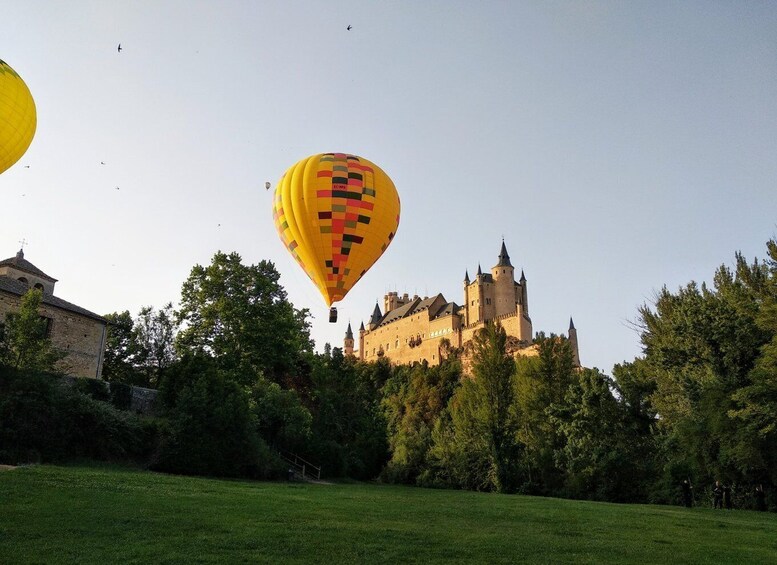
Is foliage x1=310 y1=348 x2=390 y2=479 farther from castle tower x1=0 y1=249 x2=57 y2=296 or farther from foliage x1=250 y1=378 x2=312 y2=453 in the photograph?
castle tower x1=0 y1=249 x2=57 y2=296

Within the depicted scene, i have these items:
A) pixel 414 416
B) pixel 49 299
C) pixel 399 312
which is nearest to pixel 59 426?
pixel 49 299

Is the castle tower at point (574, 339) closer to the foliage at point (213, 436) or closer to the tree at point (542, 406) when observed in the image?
the tree at point (542, 406)

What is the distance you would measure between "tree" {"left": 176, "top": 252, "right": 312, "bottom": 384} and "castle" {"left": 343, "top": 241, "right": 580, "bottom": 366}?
54.2 metres

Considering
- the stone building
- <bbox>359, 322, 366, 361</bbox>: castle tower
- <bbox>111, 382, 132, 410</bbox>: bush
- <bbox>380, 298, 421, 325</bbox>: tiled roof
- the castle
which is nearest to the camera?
<bbox>111, 382, 132, 410</bbox>: bush

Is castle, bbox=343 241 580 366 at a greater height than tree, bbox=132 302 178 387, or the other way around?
castle, bbox=343 241 580 366

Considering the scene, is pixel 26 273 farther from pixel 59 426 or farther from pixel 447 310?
pixel 447 310

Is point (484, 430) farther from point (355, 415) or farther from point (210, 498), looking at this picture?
point (210, 498)

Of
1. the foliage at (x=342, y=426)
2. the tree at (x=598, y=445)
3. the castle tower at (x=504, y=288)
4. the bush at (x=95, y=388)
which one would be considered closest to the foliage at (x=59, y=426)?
the bush at (x=95, y=388)

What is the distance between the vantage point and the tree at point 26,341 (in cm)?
2734

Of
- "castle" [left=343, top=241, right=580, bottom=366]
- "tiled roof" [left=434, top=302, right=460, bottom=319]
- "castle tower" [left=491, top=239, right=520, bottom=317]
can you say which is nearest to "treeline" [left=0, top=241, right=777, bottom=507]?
"castle" [left=343, top=241, right=580, bottom=366]

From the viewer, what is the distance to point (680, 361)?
3116 cm

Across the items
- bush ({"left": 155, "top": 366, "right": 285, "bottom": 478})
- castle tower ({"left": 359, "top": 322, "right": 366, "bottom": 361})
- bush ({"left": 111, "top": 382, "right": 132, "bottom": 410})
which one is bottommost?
bush ({"left": 155, "top": 366, "right": 285, "bottom": 478})

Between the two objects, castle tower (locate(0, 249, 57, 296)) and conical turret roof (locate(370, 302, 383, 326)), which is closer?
castle tower (locate(0, 249, 57, 296))

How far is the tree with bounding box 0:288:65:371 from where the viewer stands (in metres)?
27.3
